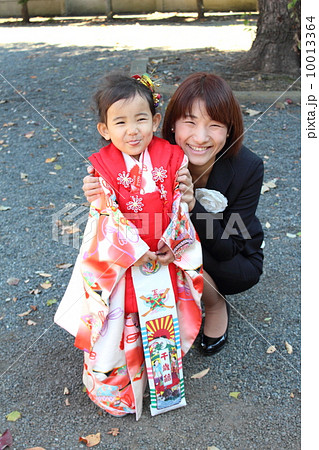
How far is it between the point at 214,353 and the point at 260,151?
322 centimetres

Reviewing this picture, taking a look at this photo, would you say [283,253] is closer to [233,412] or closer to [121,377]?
[233,412]

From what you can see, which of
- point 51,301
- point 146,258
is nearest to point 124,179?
point 146,258

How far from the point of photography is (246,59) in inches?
293

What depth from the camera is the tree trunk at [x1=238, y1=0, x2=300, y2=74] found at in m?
6.83

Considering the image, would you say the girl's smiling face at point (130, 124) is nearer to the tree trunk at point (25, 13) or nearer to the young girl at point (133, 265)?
the young girl at point (133, 265)

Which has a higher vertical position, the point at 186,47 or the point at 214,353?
the point at 186,47

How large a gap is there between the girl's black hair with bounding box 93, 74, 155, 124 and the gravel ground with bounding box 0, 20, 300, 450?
1.33m

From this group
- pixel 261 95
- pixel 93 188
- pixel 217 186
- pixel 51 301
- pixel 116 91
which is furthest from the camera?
pixel 261 95

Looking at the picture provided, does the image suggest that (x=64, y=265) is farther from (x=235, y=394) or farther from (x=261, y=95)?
(x=261, y=95)

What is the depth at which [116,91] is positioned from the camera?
206 centimetres

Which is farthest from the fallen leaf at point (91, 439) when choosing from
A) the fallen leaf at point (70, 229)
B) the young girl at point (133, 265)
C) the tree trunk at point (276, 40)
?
the tree trunk at point (276, 40)

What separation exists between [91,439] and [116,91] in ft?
4.83

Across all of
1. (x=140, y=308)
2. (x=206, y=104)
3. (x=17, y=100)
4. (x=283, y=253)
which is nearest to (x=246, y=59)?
(x=17, y=100)

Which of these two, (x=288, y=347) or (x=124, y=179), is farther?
(x=288, y=347)
